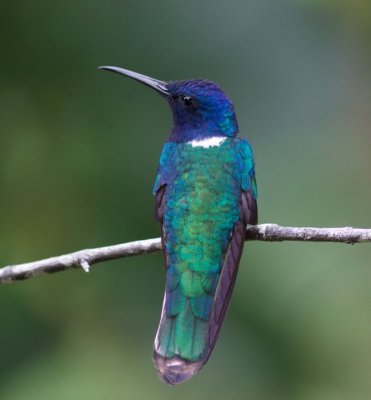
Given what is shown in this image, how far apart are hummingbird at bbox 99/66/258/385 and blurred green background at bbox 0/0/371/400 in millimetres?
300

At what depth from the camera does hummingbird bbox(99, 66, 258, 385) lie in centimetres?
371

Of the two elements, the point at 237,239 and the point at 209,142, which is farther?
the point at 209,142

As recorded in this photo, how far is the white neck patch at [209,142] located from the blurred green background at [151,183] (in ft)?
0.96

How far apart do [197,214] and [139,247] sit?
265 millimetres

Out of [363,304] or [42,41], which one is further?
[42,41]

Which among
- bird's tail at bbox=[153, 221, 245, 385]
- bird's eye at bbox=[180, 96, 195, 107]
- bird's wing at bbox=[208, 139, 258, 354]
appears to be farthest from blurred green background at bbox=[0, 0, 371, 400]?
bird's tail at bbox=[153, 221, 245, 385]

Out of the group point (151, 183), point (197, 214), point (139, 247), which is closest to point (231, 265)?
point (197, 214)

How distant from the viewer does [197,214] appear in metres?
4.00

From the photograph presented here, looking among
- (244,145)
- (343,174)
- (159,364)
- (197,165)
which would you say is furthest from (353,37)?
(159,364)

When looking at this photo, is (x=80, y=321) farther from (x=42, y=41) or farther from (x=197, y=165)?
(x=42, y=41)

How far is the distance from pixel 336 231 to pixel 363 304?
26.6 inches

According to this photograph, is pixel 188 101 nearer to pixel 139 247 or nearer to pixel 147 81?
pixel 147 81

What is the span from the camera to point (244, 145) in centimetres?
439

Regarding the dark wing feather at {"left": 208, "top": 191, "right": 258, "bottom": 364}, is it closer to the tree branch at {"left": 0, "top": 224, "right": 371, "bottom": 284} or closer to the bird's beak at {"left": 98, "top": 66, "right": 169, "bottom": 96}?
the tree branch at {"left": 0, "top": 224, "right": 371, "bottom": 284}
